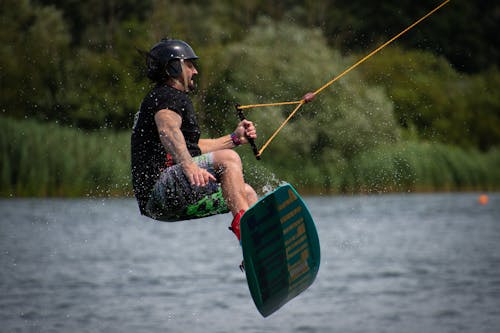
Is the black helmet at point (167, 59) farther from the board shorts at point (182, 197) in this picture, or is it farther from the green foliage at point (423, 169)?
the green foliage at point (423, 169)

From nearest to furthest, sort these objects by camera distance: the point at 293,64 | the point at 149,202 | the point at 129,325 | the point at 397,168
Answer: the point at 149,202, the point at 129,325, the point at 397,168, the point at 293,64

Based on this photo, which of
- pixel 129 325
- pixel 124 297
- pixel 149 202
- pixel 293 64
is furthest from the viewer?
pixel 293 64

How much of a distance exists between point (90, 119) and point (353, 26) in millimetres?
16793

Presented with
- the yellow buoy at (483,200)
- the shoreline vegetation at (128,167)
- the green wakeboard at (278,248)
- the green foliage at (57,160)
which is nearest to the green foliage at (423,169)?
the shoreline vegetation at (128,167)

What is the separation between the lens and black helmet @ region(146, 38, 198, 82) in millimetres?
6359

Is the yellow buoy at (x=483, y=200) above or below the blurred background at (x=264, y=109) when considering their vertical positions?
below

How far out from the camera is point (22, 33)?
1227 inches

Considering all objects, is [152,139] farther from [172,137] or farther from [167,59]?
[167,59]

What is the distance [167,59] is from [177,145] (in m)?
0.65

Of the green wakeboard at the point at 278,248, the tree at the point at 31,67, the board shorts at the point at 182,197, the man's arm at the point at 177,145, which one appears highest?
the man's arm at the point at 177,145

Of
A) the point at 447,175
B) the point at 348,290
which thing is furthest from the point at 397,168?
the point at 348,290

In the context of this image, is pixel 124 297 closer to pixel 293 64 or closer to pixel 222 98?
pixel 222 98

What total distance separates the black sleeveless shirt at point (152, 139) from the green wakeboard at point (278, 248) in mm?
572

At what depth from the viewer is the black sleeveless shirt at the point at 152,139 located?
6.21 metres
